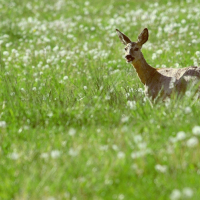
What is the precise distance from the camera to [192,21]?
12.2m

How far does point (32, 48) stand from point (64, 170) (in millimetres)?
8277

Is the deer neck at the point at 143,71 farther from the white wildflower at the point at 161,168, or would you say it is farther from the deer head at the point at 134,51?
the white wildflower at the point at 161,168

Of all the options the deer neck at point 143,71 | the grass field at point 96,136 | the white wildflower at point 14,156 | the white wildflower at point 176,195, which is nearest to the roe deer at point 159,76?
the deer neck at point 143,71

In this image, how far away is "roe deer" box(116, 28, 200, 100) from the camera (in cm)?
631

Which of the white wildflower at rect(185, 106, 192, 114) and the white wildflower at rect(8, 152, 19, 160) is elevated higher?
the white wildflower at rect(8, 152, 19, 160)

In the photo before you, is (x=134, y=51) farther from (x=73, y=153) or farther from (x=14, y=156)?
(x=14, y=156)

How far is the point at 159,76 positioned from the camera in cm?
685

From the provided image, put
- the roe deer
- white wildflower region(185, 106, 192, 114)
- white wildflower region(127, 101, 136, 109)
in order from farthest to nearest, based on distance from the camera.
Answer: the roe deer < white wildflower region(127, 101, 136, 109) < white wildflower region(185, 106, 192, 114)

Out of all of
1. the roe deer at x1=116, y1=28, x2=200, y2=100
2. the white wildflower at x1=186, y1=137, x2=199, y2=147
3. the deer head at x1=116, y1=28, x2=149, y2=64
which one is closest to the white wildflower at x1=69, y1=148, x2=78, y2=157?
the white wildflower at x1=186, y1=137, x2=199, y2=147

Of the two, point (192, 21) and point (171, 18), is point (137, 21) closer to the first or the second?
point (171, 18)

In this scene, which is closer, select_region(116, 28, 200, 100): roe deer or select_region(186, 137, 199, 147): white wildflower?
select_region(186, 137, 199, 147): white wildflower

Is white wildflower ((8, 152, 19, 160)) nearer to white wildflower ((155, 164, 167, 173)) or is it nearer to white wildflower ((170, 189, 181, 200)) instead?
white wildflower ((155, 164, 167, 173))

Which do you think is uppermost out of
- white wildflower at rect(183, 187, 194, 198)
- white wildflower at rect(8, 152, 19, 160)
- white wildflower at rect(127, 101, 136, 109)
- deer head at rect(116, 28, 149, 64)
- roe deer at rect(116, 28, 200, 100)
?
deer head at rect(116, 28, 149, 64)

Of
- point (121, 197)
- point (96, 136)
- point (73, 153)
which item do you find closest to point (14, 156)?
point (73, 153)
